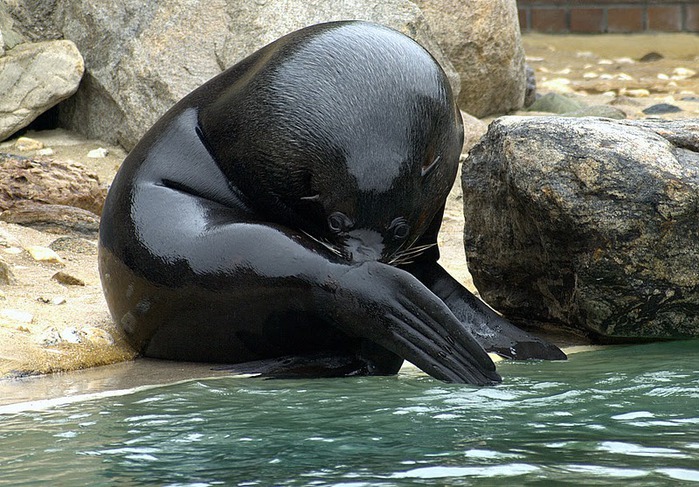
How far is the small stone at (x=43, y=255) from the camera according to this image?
19.1 ft

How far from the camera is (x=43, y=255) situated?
584cm

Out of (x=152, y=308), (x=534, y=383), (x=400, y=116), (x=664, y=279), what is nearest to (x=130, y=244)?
(x=152, y=308)

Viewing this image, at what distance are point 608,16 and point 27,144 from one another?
1092 centimetres

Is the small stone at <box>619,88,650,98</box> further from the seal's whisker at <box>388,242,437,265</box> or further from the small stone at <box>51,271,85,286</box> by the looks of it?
the small stone at <box>51,271,85,286</box>

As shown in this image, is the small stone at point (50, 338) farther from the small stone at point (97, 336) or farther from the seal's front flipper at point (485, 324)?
the seal's front flipper at point (485, 324)

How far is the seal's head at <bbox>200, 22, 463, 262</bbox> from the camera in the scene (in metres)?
4.09

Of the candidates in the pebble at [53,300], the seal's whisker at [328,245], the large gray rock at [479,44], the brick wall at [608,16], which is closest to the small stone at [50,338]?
the pebble at [53,300]

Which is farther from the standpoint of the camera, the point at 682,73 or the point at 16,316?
the point at 682,73

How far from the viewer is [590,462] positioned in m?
2.73

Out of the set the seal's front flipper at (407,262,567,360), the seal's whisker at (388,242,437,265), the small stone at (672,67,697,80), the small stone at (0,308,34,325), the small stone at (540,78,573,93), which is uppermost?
the seal's whisker at (388,242,437,265)

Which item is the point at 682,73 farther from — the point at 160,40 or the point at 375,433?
the point at 375,433

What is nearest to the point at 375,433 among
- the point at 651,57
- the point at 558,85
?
the point at 558,85

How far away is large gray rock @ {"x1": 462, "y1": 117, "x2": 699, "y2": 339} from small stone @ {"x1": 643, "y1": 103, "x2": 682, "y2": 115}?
6.92 metres

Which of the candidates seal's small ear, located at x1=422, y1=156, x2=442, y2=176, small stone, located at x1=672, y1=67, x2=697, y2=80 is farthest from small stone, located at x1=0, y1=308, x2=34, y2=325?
small stone, located at x1=672, y1=67, x2=697, y2=80
